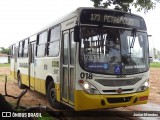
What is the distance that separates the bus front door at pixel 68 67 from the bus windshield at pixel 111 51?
1.74ft

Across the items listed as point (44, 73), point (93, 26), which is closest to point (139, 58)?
point (93, 26)

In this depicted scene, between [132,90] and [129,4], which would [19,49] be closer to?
[129,4]

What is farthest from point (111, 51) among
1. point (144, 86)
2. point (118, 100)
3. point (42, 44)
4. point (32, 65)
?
point (32, 65)

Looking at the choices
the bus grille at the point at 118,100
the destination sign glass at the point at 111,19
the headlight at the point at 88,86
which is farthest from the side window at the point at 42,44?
the bus grille at the point at 118,100

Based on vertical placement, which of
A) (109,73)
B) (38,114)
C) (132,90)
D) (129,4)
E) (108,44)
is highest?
(129,4)

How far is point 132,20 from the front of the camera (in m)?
9.03

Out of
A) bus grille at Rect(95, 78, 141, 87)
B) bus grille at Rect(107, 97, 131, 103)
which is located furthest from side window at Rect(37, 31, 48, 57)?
bus grille at Rect(107, 97, 131, 103)

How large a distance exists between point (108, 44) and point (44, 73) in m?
3.90

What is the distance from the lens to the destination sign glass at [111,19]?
8.39 m

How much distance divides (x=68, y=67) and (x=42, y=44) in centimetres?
335

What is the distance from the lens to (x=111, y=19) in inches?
340

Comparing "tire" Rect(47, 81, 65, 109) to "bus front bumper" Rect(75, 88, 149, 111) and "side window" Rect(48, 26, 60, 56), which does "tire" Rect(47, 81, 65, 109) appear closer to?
"side window" Rect(48, 26, 60, 56)

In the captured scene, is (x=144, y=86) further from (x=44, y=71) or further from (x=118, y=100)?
(x=44, y=71)

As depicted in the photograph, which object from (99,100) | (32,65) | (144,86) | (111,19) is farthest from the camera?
(32,65)
